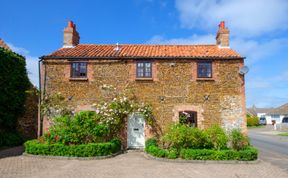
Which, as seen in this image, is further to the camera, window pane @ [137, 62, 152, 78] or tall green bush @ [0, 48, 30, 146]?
tall green bush @ [0, 48, 30, 146]

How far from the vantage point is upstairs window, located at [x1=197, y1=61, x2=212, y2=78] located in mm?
16875

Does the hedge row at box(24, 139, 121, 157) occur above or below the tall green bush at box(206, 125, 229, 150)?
below

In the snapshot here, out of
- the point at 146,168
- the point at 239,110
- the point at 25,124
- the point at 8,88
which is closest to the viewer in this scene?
the point at 146,168

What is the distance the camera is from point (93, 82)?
16.8m

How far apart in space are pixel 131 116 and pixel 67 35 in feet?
A: 25.2

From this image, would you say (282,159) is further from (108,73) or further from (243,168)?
(108,73)

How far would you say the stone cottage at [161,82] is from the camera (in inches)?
647

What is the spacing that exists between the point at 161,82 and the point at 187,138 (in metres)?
4.43

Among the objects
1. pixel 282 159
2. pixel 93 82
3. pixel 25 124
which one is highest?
pixel 93 82

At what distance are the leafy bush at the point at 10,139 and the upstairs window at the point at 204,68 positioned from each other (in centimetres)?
1298

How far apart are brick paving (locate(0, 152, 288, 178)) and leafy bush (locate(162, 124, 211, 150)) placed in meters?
1.48

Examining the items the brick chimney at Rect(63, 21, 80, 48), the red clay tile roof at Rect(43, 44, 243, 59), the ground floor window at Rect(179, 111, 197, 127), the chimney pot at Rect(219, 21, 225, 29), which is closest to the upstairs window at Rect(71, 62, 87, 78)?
the red clay tile roof at Rect(43, 44, 243, 59)

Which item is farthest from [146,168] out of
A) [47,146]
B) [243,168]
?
[47,146]

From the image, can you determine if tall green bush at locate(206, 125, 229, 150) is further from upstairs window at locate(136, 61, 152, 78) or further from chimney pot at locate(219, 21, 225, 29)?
chimney pot at locate(219, 21, 225, 29)
